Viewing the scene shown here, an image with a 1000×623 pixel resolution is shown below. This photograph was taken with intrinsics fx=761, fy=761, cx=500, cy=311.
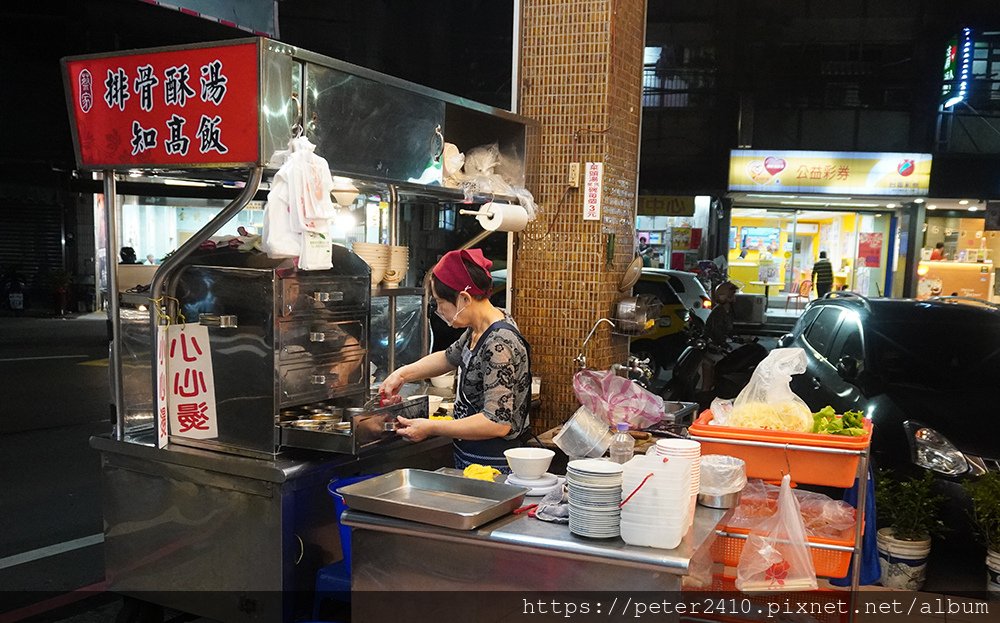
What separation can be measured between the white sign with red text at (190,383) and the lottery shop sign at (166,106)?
30.8 inches

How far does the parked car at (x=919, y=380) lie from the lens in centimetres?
504

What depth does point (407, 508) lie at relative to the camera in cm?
256

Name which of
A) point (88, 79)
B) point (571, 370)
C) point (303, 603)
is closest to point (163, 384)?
point (303, 603)

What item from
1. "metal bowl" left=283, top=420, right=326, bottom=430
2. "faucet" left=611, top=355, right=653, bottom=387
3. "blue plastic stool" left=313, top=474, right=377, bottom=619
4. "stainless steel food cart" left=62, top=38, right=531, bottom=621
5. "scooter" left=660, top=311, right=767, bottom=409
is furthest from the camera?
"scooter" left=660, top=311, right=767, bottom=409

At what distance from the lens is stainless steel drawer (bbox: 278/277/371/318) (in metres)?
3.40

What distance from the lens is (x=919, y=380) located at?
5.78m

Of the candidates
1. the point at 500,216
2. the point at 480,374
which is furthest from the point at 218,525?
the point at 500,216

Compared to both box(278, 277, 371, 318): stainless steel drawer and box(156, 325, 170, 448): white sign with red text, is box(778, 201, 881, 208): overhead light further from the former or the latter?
box(156, 325, 170, 448): white sign with red text

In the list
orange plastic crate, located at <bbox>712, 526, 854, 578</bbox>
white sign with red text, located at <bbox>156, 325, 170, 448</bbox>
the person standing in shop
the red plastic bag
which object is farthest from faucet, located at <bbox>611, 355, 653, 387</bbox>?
the person standing in shop

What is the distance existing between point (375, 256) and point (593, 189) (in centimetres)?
176

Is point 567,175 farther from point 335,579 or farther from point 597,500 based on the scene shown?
point 597,500

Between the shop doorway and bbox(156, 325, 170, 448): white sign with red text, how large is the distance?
17972 mm

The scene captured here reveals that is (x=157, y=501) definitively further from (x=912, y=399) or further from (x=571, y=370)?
(x=912, y=399)

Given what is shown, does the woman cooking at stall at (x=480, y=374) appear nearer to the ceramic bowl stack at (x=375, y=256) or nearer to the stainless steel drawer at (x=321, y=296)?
the stainless steel drawer at (x=321, y=296)
